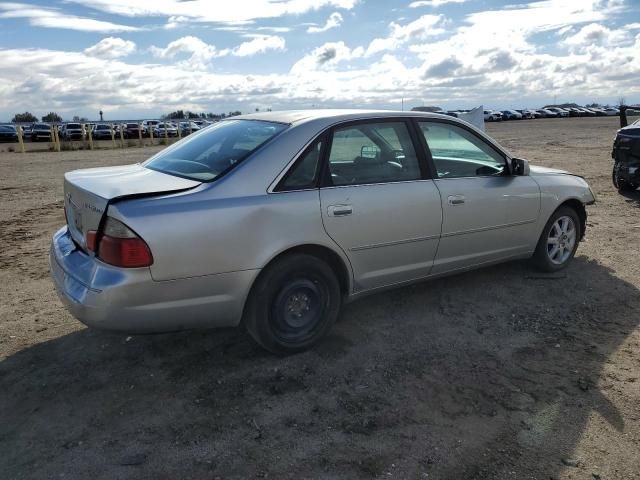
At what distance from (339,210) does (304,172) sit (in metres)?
0.35

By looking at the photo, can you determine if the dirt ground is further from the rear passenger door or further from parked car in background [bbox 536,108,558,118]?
parked car in background [bbox 536,108,558,118]

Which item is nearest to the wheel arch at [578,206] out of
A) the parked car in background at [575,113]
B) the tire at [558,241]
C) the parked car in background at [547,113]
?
the tire at [558,241]

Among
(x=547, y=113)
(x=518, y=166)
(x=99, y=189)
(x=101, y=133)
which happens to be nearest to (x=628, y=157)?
(x=518, y=166)

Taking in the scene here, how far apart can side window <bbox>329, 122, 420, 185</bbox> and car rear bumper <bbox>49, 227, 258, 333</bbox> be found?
102 cm

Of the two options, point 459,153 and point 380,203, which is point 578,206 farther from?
point 380,203

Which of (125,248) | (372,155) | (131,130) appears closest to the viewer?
(125,248)

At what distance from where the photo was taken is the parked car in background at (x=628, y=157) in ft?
29.7

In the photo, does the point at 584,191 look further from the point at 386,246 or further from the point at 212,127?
the point at 212,127

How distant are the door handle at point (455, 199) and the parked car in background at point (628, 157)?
20.1 ft

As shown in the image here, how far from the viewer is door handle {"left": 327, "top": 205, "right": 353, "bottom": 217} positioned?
12.3ft

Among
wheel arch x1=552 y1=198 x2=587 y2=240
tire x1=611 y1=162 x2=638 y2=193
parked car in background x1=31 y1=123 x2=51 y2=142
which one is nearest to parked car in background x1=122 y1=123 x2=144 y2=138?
parked car in background x1=31 y1=123 x2=51 y2=142

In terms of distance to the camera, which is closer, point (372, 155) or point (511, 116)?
point (372, 155)

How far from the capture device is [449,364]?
3725 mm

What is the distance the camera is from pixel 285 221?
355 centimetres
